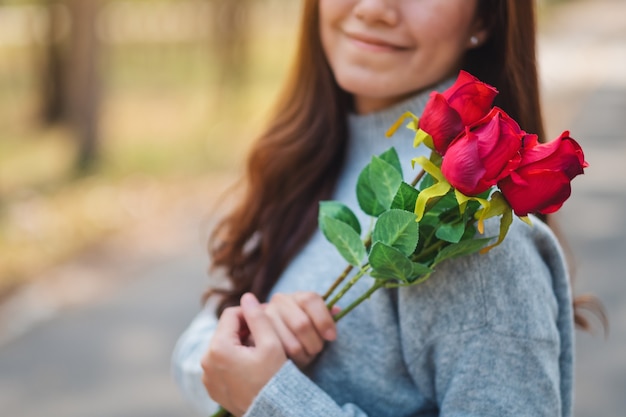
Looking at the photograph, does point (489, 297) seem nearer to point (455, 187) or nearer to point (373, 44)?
point (455, 187)

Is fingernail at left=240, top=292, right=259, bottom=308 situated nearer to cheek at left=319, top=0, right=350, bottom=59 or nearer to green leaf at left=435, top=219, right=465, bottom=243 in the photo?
green leaf at left=435, top=219, right=465, bottom=243

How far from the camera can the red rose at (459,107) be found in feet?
3.75

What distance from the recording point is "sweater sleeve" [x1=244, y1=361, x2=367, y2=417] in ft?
4.33

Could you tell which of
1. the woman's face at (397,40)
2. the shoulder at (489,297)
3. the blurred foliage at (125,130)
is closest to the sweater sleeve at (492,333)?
the shoulder at (489,297)

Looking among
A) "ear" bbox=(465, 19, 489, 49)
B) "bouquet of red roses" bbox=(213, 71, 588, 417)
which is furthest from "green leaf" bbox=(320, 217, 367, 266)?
"ear" bbox=(465, 19, 489, 49)

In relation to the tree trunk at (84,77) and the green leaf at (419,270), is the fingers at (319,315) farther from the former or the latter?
the tree trunk at (84,77)

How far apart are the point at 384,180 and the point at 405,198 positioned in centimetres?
8

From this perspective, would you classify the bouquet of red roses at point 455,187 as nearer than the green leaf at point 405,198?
Yes

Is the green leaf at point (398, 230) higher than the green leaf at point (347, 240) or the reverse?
higher

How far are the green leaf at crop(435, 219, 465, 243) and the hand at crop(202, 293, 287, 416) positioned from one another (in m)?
0.34

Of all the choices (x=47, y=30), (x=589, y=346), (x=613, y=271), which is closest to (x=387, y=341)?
(x=589, y=346)

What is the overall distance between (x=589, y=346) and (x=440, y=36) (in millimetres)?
3298

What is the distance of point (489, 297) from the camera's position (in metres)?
1.29

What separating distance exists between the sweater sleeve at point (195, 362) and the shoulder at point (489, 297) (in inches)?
21.6
